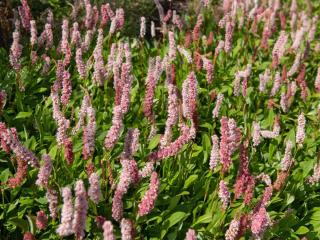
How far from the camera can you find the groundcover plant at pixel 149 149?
10.9ft

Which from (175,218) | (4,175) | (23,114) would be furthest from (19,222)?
(23,114)

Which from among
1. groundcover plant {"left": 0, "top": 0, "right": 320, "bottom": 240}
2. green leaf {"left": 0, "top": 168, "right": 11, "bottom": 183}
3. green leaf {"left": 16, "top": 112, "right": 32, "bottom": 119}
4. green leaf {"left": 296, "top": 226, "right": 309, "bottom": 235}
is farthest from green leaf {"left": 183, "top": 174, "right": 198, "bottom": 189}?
green leaf {"left": 16, "top": 112, "right": 32, "bottom": 119}

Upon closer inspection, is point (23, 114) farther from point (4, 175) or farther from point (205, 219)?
point (205, 219)

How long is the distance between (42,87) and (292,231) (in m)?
3.20

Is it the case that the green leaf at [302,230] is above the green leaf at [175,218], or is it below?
below

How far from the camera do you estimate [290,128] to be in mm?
5609

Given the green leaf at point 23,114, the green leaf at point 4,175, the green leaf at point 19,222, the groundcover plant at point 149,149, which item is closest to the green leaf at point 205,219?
the groundcover plant at point 149,149

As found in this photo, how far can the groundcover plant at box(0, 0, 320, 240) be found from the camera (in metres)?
3.31

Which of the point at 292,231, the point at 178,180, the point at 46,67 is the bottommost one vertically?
the point at 292,231

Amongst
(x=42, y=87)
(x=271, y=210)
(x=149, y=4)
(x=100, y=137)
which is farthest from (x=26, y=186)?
(x=149, y=4)

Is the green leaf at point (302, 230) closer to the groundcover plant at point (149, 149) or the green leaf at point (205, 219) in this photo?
the groundcover plant at point (149, 149)

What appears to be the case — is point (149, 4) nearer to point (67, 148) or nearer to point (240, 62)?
point (240, 62)

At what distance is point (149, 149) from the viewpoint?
15.3 feet

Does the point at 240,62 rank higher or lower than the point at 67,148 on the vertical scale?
lower
